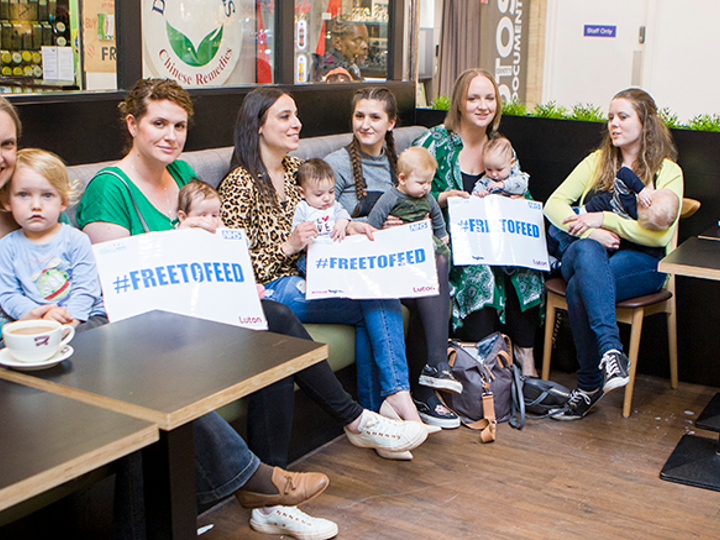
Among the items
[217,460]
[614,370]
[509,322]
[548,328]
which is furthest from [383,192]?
[217,460]

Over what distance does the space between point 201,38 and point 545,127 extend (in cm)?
181

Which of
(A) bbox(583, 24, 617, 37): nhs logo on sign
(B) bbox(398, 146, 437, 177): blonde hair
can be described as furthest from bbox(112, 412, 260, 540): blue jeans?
(A) bbox(583, 24, 617, 37): nhs logo on sign

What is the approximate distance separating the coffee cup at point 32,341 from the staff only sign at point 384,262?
1230 millimetres

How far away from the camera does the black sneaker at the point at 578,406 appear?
10.8 feet

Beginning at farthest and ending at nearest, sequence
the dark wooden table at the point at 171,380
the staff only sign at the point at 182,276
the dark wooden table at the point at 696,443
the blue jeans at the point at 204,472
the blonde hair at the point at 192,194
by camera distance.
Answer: the dark wooden table at the point at 696,443 → the blonde hair at the point at 192,194 → the staff only sign at the point at 182,276 → the blue jeans at the point at 204,472 → the dark wooden table at the point at 171,380

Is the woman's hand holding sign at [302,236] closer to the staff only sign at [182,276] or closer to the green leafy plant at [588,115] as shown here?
the staff only sign at [182,276]

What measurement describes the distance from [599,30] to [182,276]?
6190mm

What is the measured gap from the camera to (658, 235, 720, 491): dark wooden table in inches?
105

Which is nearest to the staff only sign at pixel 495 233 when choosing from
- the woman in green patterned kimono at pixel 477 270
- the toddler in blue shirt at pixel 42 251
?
the woman in green patterned kimono at pixel 477 270

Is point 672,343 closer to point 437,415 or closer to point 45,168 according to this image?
point 437,415

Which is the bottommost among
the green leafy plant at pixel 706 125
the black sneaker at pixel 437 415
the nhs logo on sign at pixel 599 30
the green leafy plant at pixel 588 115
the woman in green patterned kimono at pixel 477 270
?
the black sneaker at pixel 437 415

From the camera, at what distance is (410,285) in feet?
9.11

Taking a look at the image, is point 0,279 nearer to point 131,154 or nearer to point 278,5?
point 131,154

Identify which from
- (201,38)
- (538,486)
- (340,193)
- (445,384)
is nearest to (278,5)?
(201,38)
